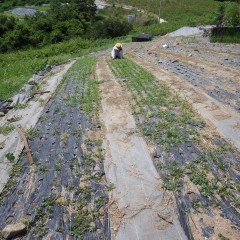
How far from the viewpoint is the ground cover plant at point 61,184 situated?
365cm

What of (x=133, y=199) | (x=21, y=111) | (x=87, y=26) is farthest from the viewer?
(x=87, y=26)

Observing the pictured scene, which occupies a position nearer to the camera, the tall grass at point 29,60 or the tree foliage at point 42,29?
the tall grass at point 29,60

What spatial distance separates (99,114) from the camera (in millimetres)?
7043

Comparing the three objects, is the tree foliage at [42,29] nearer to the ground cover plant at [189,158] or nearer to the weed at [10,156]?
the ground cover plant at [189,158]

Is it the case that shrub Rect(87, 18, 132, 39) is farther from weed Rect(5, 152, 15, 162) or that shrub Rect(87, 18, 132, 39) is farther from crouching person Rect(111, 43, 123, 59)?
weed Rect(5, 152, 15, 162)

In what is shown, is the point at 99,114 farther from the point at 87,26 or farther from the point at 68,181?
the point at 87,26

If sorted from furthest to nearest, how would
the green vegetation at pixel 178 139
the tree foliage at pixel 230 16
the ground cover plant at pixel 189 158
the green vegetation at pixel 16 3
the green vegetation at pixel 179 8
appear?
the green vegetation at pixel 16 3, the green vegetation at pixel 179 8, the tree foliage at pixel 230 16, the green vegetation at pixel 178 139, the ground cover plant at pixel 189 158

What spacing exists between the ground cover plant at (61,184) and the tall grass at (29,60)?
164 inches

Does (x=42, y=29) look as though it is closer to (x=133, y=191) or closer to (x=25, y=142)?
(x=25, y=142)

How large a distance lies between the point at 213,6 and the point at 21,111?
4409 cm

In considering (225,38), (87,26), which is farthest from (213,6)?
(225,38)

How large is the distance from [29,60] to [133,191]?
54.2 feet

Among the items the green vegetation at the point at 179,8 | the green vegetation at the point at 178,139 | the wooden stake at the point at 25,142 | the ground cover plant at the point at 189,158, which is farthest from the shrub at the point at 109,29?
the wooden stake at the point at 25,142

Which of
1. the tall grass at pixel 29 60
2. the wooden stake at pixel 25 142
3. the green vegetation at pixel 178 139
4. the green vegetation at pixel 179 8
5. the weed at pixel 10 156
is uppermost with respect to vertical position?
the weed at pixel 10 156
